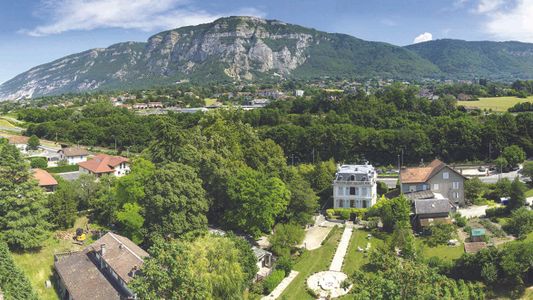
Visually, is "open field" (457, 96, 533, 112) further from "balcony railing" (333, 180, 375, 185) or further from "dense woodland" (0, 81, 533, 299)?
"balcony railing" (333, 180, 375, 185)

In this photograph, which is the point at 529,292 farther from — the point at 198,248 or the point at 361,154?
the point at 361,154

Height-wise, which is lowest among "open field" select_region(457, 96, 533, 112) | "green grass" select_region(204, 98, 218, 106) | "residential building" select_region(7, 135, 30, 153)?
"residential building" select_region(7, 135, 30, 153)

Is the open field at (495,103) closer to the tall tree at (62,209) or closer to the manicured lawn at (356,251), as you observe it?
the manicured lawn at (356,251)

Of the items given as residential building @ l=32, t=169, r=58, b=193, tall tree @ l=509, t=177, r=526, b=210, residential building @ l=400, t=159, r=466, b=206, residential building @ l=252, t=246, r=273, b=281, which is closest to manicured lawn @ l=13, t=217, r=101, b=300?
residential building @ l=252, t=246, r=273, b=281

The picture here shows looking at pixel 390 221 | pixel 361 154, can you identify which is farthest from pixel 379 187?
pixel 361 154

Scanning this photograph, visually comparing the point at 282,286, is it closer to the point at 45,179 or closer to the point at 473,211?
the point at 473,211

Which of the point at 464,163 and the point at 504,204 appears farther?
the point at 464,163
